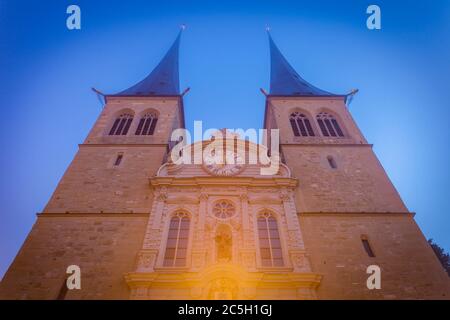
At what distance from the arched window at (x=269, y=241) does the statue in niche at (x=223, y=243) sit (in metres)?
1.12

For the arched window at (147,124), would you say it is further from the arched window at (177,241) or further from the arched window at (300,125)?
the arched window at (300,125)

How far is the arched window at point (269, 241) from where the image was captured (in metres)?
9.52

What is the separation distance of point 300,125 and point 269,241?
28.1ft

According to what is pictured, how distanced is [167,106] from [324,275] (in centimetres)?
1279

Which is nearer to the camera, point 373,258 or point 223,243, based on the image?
point 373,258

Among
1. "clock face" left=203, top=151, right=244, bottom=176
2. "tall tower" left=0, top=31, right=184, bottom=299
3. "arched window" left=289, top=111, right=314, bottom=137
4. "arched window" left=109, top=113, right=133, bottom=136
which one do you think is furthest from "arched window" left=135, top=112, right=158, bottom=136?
"arched window" left=289, top=111, right=314, bottom=137

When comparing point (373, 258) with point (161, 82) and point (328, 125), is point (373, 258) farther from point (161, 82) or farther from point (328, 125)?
point (161, 82)

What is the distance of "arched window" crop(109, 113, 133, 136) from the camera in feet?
51.5

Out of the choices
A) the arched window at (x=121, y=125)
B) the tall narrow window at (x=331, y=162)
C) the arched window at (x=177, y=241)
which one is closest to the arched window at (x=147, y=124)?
the arched window at (x=121, y=125)

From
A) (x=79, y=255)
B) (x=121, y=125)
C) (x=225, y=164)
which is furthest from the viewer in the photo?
(x=121, y=125)

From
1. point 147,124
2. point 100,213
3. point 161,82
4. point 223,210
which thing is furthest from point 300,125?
point 100,213

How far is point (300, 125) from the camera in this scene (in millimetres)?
16578

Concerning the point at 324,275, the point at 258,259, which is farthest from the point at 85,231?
the point at 324,275

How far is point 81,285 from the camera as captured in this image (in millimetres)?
8461
